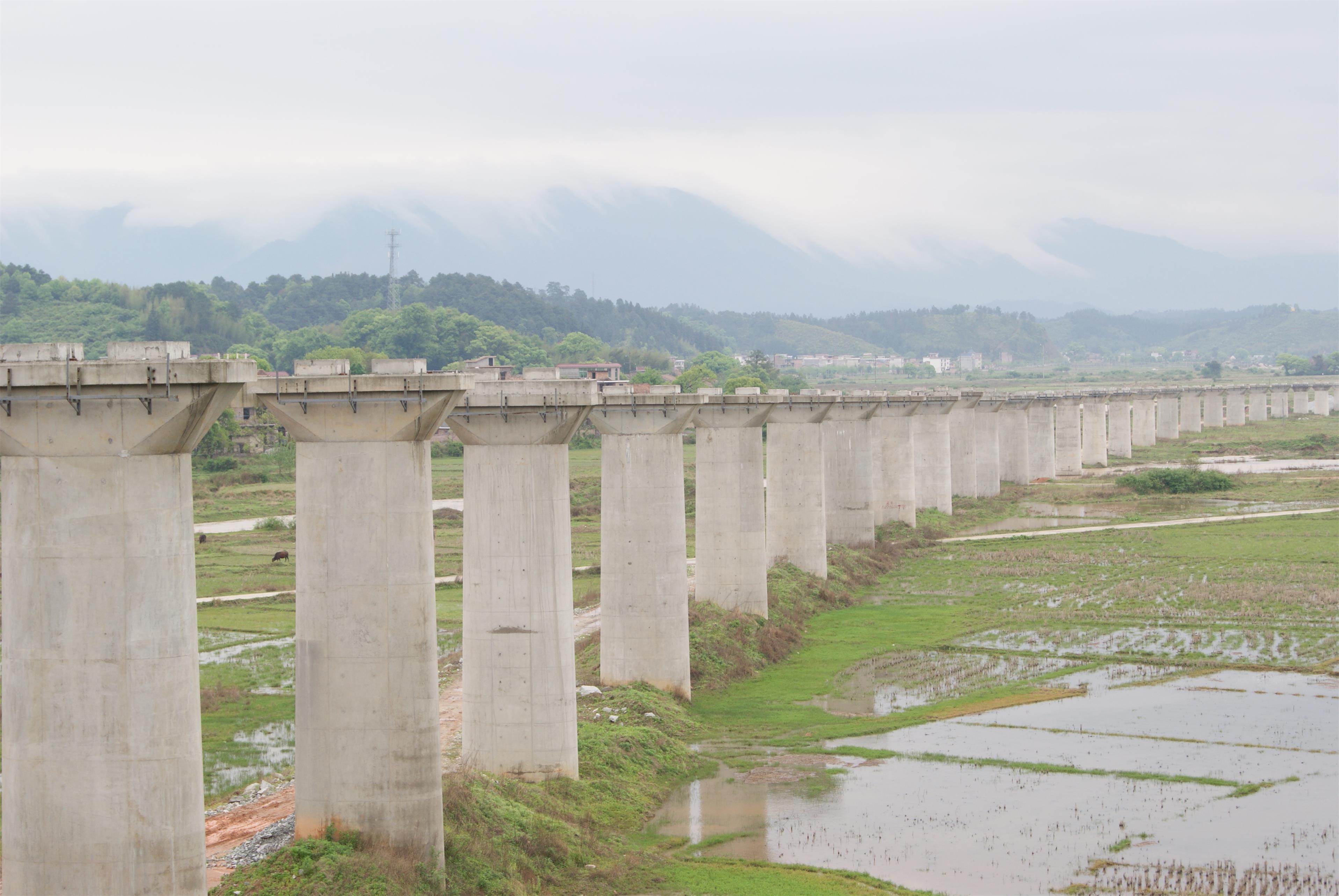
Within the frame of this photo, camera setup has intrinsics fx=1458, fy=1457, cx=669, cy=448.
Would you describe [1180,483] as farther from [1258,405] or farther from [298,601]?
[298,601]

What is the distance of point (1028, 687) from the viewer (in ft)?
145

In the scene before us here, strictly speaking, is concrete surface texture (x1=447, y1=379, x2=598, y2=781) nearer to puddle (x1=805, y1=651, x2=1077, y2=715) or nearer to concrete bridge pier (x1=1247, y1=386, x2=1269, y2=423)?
puddle (x1=805, y1=651, x2=1077, y2=715)

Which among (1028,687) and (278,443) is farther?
(278,443)

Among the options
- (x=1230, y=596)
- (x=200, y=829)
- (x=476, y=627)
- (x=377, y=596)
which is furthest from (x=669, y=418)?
(x=1230, y=596)

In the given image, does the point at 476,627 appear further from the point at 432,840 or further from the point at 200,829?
the point at 200,829

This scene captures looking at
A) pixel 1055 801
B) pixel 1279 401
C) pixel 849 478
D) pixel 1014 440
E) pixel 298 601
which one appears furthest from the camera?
pixel 1279 401

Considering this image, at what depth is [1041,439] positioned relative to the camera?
12062 centimetres

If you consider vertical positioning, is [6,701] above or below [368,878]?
above

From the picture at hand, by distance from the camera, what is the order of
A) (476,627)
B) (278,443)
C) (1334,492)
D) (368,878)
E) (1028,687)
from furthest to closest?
(278,443)
(1334,492)
(1028,687)
(476,627)
(368,878)

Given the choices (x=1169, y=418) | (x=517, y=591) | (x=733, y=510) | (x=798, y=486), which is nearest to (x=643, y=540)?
(x=517, y=591)

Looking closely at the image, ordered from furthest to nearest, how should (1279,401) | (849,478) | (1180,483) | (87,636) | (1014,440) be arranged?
(1279,401) < (1014,440) < (1180,483) < (849,478) < (87,636)

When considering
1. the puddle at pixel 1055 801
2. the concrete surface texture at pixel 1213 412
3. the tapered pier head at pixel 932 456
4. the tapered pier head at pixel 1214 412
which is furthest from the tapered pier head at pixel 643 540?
the concrete surface texture at pixel 1213 412

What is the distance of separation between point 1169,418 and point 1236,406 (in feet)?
63.9

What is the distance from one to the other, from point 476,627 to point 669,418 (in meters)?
12.1
